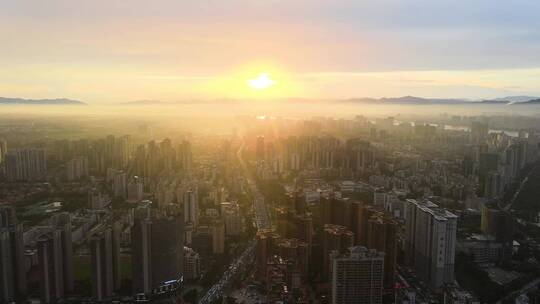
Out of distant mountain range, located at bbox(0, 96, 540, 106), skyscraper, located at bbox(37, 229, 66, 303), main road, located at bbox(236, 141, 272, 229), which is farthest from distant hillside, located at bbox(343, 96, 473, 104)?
skyscraper, located at bbox(37, 229, 66, 303)

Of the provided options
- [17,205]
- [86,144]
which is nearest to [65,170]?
[86,144]

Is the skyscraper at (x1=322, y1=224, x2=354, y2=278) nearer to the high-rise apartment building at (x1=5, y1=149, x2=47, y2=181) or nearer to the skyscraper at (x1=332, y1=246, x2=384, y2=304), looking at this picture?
the skyscraper at (x1=332, y1=246, x2=384, y2=304)

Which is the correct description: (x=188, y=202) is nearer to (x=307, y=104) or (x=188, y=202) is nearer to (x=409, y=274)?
(x=409, y=274)

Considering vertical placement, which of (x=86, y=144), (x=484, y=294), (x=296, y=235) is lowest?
(x=484, y=294)

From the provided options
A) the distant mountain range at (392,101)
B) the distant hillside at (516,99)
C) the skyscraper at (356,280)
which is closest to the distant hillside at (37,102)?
the distant mountain range at (392,101)

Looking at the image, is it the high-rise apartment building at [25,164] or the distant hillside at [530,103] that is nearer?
the high-rise apartment building at [25,164]

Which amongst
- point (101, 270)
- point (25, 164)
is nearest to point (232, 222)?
point (101, 270)

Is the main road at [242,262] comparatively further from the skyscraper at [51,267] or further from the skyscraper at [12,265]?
the skyscraper at [12,265]

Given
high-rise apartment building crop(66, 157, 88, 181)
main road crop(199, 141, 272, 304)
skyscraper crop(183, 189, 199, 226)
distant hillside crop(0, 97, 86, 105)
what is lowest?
main road crop(199, 141, 272, 304)
